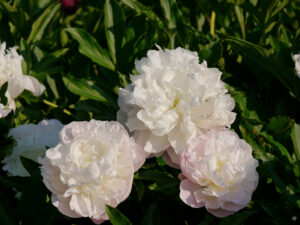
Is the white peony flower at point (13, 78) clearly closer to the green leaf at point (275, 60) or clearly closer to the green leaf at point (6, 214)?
the green leaf at point (6, 214)

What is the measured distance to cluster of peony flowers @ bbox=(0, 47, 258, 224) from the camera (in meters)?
0.88

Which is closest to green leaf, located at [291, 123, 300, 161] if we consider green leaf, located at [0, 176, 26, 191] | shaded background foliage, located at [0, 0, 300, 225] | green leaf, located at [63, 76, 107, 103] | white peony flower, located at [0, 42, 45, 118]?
shaded background foliage, located at [0, 0, 300, 225]

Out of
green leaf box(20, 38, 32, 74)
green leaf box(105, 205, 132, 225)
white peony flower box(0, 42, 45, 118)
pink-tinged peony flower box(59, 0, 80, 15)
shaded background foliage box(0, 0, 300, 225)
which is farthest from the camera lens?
pink-tinged peony flower box(59, 0, 80, 15)

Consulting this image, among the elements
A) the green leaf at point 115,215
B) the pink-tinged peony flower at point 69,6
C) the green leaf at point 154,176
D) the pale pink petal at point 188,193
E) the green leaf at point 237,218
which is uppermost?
the pale pink petal at point 188,193

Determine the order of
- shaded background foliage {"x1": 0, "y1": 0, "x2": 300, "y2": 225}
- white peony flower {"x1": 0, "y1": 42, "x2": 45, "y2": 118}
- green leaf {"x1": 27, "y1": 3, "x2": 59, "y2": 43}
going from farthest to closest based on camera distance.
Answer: green leaf {"x1": 27, "y1": 3, "x2": 59, "y2": 43}
white peony flower {"x1": 0, "y1": 42, "x2": 45, "y2": 118}
shaded background foliage {"x1": 0, "y1": 0, "x2": 300, "y2": 225}

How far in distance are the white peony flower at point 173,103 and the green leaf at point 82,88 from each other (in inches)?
8.1

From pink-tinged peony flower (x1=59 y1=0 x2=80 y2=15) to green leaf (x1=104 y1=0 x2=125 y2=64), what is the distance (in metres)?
0.87

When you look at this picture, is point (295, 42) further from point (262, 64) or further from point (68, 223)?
point (68, 223)

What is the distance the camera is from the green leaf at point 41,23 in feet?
5.09

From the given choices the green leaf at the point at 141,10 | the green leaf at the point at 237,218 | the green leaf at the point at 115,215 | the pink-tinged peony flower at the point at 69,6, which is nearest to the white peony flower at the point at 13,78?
the green leaf at the point at 141,10

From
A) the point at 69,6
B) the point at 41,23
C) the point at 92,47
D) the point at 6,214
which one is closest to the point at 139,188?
the point at 6,214

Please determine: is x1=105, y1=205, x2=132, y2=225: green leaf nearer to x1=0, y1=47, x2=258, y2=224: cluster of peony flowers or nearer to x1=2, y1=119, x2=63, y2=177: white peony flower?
x1=0, y1=47, x2=258, y2=224: cluster of peony flowers

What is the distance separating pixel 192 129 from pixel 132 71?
31 centimetres

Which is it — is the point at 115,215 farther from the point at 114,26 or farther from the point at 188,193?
the point at 114,26
